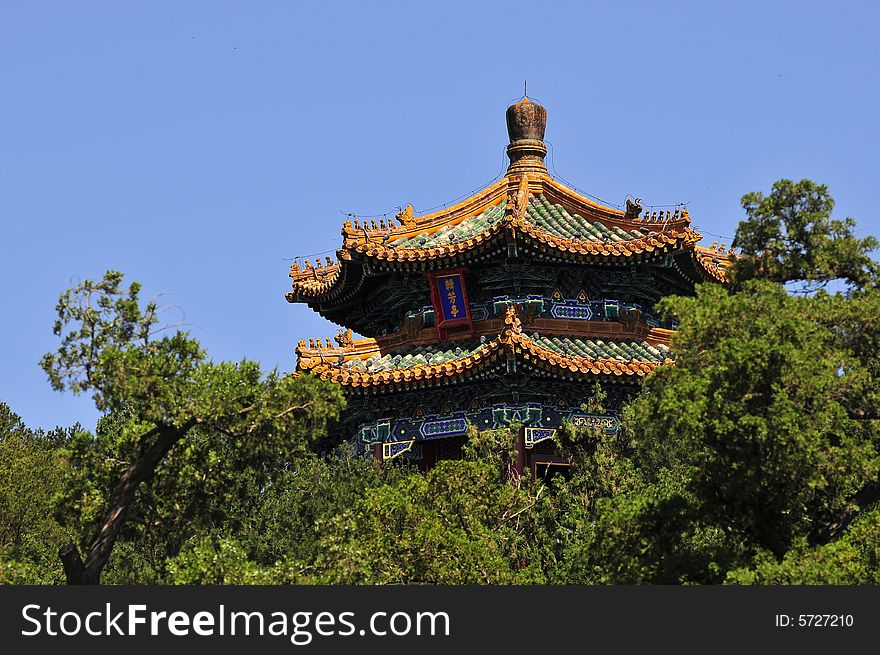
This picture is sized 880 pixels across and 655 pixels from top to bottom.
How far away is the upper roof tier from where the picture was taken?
2952 cm

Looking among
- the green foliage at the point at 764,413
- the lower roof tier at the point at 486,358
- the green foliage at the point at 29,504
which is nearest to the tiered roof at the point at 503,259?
the lower roof tier at the point at 486,358

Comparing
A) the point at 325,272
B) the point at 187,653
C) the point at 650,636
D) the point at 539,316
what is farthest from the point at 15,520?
the point at 650,636

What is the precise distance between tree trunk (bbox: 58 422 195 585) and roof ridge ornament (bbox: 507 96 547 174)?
16547 mm

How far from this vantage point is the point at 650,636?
1512 cm

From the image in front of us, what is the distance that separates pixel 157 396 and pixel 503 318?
1288 cm

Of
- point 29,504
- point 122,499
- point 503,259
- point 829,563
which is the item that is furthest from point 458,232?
point 829,563

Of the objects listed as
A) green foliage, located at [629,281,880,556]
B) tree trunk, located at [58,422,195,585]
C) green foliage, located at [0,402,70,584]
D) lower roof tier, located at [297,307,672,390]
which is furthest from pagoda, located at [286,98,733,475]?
tree trunk, located at [58,422,195,585]

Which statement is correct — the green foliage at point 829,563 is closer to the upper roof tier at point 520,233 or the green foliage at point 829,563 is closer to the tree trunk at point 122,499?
the tree trunk at point 122,499

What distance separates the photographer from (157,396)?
58.1 ft

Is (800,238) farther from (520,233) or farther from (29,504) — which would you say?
(29,504)

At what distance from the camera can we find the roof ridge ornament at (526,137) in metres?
33.3

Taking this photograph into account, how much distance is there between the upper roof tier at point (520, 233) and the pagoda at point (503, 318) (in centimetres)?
3

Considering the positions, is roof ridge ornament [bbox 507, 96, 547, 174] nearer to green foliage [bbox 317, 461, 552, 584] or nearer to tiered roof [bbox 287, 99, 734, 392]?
tiered roof [bbox 287, 99, 734, 392]

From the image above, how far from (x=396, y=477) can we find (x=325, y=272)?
886 centimetres
